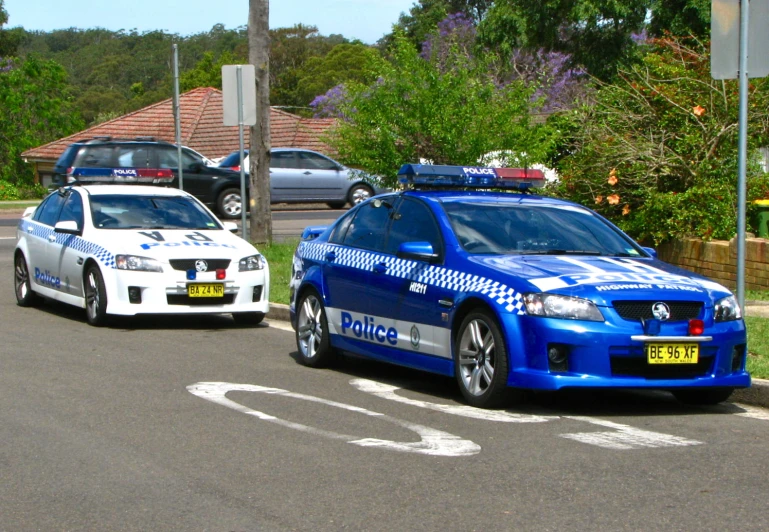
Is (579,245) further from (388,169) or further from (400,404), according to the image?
(388,169)

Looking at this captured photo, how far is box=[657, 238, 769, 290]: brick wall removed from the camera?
549 inches

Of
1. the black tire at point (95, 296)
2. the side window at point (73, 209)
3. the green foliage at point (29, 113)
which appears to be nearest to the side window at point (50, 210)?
the side window at point (73, 209)

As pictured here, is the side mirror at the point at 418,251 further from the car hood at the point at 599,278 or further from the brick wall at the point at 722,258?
the brick wall at the point at 722,258

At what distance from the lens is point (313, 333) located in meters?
10.4

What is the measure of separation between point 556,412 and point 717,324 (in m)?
1.22

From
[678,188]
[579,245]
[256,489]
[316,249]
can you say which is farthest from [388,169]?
[256,489]

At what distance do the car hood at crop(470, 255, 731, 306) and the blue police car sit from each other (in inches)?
0.5

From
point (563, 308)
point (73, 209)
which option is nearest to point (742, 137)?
point (563, 308)

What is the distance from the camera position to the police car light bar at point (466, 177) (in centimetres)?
999

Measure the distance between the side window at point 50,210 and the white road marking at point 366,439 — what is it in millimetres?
6360

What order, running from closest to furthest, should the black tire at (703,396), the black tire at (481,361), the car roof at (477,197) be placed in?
the black tire at (481,361)
the black tire at (703,396)
the car roof at (477,197)

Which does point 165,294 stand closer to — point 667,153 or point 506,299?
point 506,299

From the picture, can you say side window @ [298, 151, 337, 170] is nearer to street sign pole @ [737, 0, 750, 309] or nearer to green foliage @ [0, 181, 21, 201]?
green foliage @ [0, 181, 21, 201]

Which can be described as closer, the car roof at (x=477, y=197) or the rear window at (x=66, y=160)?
the car roof at (x=477, y=197)
